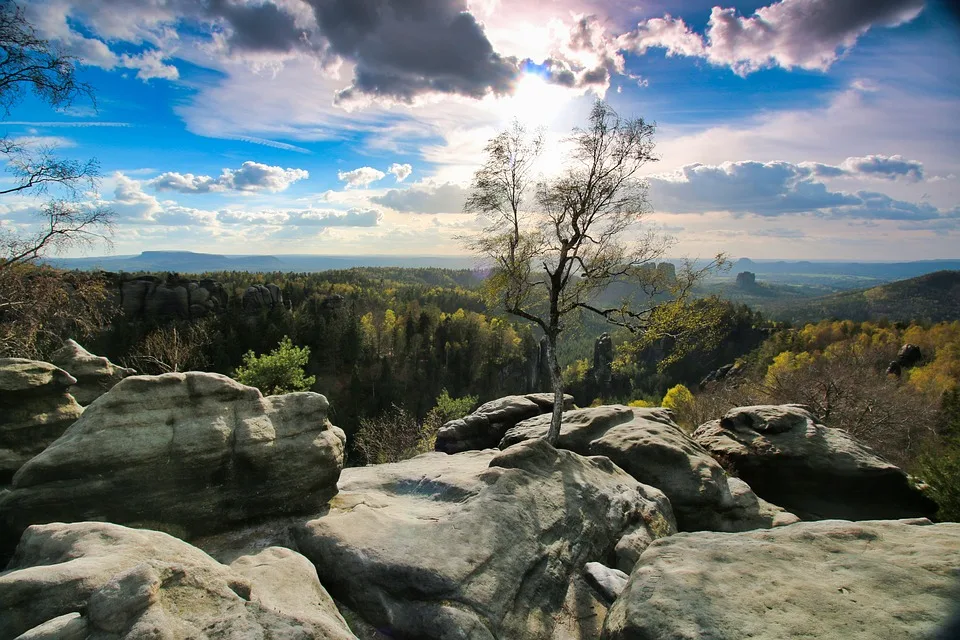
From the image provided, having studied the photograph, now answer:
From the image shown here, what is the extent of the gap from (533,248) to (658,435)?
909 cm

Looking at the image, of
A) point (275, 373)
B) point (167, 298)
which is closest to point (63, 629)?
point (275, 373)

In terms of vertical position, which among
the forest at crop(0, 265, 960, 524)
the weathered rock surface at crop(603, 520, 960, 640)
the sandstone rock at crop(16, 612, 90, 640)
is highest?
the sandstone rock at crop(16, 612, 90, 640)

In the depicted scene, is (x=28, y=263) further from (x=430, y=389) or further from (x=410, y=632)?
(x=430, y=389)

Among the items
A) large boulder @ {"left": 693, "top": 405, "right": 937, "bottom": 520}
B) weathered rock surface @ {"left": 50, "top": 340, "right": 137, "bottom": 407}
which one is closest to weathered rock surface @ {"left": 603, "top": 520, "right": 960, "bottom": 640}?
large boulder @ {"left": 693, "top": 405, "right": 937, "bottom": 520}

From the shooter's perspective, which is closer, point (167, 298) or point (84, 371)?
point (84, 371)

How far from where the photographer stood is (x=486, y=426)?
78.1 feet

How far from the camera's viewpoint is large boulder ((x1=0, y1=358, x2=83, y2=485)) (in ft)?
34.1

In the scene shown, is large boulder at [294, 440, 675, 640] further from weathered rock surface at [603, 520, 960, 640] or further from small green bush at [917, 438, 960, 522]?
small green bush at [917, 438, 960, 522]

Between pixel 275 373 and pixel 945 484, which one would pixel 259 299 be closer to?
pixel 275 373

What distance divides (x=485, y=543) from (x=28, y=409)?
38.5ft

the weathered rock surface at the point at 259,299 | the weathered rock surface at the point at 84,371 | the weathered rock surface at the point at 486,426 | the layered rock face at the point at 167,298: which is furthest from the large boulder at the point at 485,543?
the weathered rock surface at the point at 259,299

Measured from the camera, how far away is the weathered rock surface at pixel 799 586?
5.78 meters

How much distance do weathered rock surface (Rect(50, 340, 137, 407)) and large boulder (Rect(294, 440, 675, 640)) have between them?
9.47 m

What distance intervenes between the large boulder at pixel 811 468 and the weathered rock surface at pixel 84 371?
80.3ft
